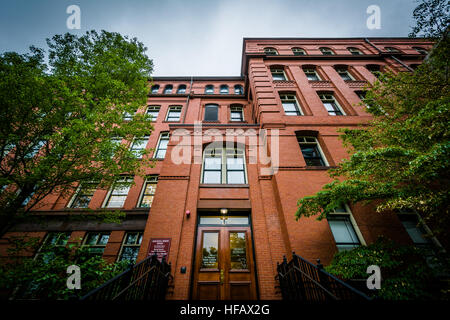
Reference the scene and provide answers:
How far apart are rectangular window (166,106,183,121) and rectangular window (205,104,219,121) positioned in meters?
2.46

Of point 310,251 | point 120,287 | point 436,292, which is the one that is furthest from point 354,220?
point 120,287

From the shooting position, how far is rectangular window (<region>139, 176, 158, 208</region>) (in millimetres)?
9344

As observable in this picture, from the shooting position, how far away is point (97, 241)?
8.09m

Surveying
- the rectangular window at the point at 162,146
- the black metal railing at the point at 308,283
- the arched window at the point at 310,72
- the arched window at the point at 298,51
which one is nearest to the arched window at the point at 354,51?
the arched window at the point at 298,51

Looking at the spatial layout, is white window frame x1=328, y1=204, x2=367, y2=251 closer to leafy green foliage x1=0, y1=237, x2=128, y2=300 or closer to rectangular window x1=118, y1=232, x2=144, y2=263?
leafy green foliage x1=0, y1=237, x2=128, y2=300

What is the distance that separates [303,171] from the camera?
7500 millimetres

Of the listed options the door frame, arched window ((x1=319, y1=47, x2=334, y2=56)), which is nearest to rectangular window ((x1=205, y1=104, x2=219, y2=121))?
the door frame

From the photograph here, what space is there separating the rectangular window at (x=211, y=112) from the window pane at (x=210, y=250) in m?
9.20

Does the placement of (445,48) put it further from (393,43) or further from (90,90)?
(393,43)

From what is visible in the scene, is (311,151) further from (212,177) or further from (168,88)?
(168,88)

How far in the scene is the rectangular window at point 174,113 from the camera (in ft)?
46.5

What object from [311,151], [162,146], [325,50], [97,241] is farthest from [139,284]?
[325,50]

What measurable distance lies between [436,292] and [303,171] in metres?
4.68

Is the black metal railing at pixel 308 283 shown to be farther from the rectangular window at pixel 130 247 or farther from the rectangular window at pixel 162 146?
the rectangular window at pixel 162 146
